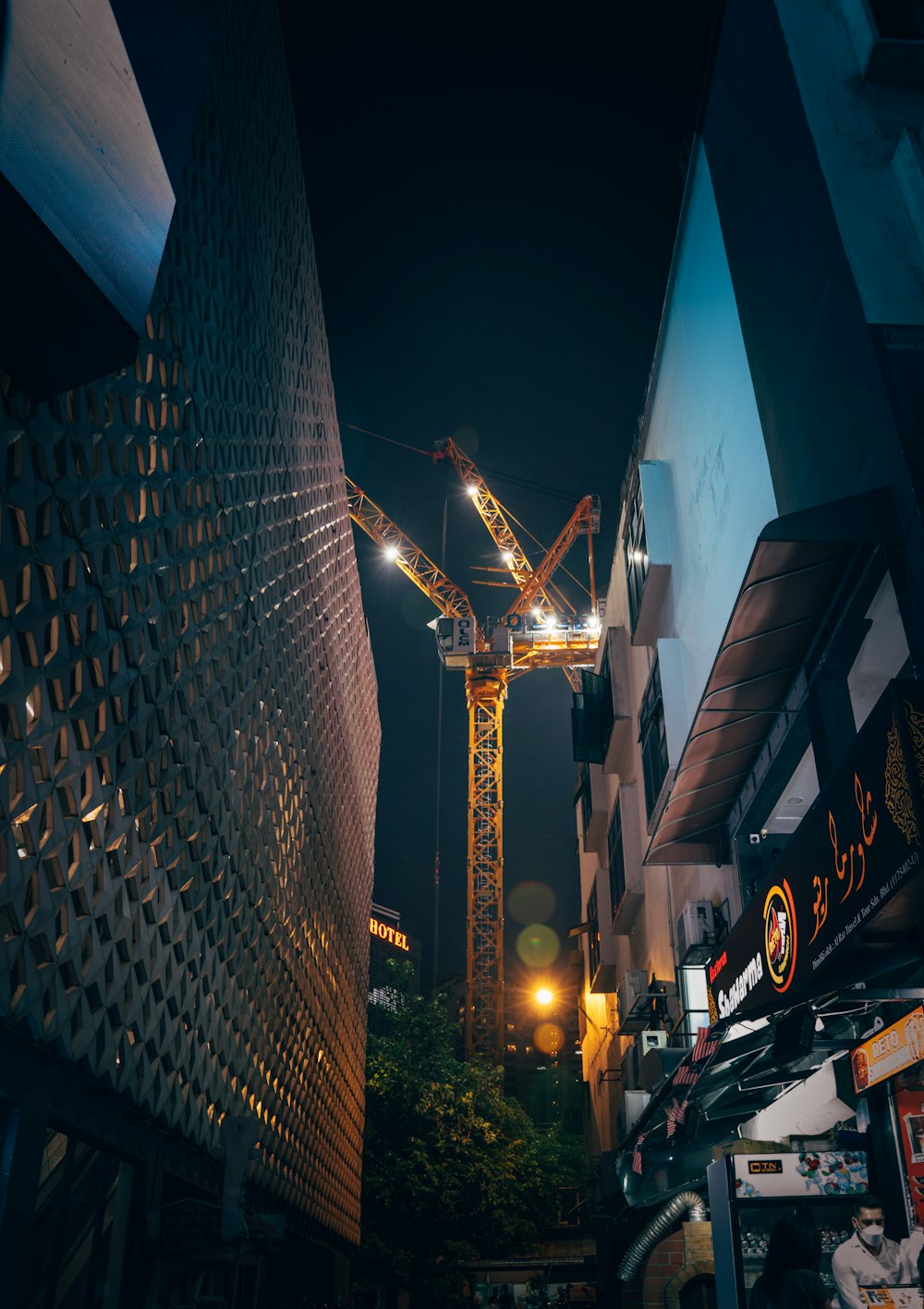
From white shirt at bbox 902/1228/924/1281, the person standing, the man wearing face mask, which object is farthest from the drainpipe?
the person standing

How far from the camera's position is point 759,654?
33.3ft

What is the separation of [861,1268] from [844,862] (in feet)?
13.7

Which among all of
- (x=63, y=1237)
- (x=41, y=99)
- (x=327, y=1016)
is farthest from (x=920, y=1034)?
(x=327, y=1016)

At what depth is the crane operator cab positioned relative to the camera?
195ft

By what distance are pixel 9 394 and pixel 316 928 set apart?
53.8ft

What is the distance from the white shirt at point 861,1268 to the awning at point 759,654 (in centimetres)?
491

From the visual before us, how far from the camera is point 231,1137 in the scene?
12.4 m

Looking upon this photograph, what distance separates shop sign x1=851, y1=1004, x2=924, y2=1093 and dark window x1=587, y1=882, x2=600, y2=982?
17.3m

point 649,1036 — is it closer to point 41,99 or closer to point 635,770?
point 635,770

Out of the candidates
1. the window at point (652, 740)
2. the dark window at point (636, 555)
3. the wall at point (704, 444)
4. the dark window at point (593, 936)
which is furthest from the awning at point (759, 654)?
the dark window at point (593, 936)

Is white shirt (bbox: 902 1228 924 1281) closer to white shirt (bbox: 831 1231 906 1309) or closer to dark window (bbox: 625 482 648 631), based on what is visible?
white shirt (bbox: 831 1231 906 1309)

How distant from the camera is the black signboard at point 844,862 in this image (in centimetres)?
567

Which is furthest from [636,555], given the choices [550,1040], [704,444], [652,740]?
[550,1040]

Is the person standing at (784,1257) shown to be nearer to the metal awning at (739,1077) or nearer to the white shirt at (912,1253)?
the metal awning at (739,1077)
